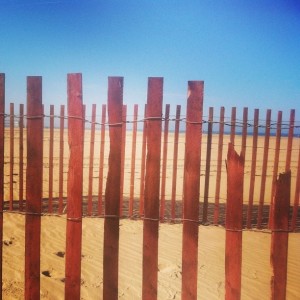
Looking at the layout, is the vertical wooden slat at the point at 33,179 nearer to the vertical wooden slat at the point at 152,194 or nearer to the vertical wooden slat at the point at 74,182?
the vertical wooden slat at the point at 74,182

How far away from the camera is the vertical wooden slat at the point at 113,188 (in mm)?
2072

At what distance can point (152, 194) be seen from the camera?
2.07 metres

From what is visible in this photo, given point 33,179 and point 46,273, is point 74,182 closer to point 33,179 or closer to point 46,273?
point 33,179

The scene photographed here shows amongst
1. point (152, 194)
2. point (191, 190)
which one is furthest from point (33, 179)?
point (191, 190)

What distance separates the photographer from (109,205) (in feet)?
6.90

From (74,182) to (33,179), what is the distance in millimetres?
310

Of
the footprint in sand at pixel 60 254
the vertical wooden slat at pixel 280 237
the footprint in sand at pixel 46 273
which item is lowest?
the footprint in sand at pixel 60 254

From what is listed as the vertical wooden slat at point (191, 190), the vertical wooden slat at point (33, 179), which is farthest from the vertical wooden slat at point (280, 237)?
the vertical wooden slat at point (33, 179)

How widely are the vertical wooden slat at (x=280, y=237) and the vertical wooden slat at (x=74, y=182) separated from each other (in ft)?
4.37

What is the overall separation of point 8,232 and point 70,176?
3769mm

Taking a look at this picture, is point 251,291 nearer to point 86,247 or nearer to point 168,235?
point 168,235

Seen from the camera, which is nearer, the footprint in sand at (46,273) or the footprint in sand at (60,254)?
the footprint in sand at (46,273)

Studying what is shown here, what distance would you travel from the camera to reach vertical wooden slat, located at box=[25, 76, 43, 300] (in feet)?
7.09

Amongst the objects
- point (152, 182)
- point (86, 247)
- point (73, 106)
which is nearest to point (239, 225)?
point (152, 182)
